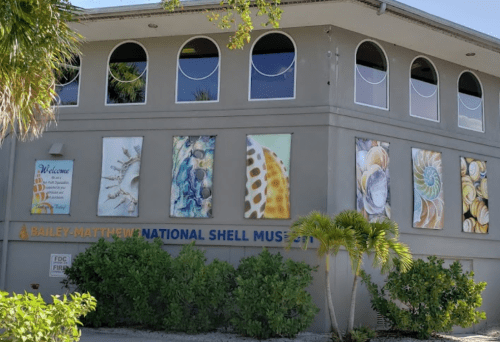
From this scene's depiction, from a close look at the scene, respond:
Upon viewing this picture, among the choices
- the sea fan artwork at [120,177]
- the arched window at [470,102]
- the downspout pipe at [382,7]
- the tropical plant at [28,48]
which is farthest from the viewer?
the arched window at [470,102]

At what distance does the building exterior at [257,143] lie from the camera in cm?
1528

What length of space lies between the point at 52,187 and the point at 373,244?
882 cm

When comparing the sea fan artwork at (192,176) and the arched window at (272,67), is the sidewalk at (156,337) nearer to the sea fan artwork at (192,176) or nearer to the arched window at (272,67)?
the sea fan artwork at (192,176)

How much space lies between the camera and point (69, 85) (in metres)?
17.3

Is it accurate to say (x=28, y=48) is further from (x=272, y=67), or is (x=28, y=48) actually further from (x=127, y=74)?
(x=127, y=74)

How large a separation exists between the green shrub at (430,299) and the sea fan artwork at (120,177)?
6273 millimetres

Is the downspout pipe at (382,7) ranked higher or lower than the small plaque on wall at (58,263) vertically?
higher

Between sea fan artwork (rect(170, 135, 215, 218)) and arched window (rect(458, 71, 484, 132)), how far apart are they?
7376 millimetres

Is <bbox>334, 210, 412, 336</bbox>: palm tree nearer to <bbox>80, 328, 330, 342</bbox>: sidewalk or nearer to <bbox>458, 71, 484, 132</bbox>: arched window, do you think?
<bbox>80, 328, 330, 342</bbox>: sidewalk

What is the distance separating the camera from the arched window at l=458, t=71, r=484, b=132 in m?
17.9

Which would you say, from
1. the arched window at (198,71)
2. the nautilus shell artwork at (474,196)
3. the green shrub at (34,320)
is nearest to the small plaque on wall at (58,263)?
the arched window at (198,71)

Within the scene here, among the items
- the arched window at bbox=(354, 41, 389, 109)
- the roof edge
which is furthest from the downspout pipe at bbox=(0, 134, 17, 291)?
the arched window at bbox=(354, 41, 389, 109)

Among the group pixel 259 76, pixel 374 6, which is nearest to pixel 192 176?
pixel 259 76

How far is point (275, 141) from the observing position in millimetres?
15516
